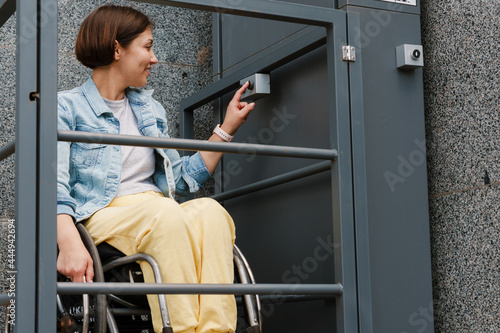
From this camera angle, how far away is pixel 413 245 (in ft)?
8.39

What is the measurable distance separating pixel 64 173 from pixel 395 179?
1011 millimetres

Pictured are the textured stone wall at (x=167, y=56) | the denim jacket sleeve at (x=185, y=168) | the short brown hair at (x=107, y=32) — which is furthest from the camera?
the textured stone wall at (x=167, y=56)

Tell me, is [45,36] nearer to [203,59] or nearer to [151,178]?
[151,178]

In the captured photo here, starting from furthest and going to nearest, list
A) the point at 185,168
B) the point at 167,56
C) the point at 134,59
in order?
the point at 167,56, the point at 185,168, the point at 134,59

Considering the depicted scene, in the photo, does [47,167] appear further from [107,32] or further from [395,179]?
[395,179]

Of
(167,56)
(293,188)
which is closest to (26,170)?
(293,188)

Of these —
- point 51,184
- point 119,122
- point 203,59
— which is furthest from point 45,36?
point 203,59

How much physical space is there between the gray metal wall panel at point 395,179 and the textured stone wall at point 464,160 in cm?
5

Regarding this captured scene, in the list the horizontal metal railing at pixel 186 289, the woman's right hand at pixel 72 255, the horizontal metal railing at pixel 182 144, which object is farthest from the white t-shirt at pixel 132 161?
the horizontal metal railing at pixel 186 289

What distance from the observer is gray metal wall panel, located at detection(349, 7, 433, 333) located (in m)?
2.50

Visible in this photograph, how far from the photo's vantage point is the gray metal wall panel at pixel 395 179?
2502 mm

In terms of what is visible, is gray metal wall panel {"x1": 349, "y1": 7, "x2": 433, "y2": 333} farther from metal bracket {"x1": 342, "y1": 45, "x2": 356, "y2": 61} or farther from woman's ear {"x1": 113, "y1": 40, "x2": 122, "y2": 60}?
woman's ear {"x1": 113, "y1": 40, "x2": 122, "y2": 60}

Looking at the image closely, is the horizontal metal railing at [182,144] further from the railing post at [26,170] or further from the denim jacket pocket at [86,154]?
the denim jacket pocket at [86,154]

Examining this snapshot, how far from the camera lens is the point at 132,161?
8.88ft
